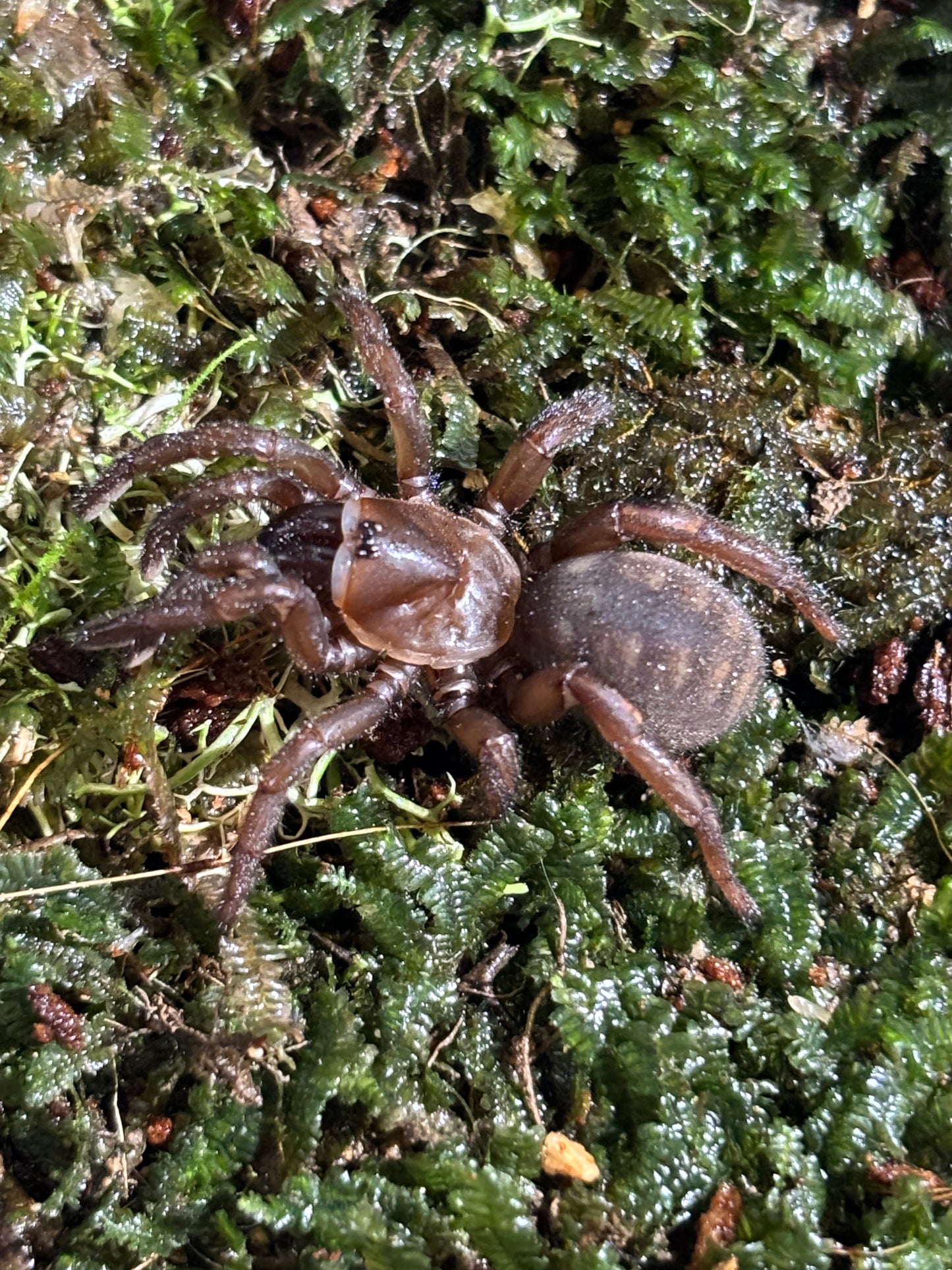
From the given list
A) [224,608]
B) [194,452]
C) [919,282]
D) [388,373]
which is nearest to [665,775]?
[224,608]

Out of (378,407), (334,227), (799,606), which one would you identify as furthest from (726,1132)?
(334,227)

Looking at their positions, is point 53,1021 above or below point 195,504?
below

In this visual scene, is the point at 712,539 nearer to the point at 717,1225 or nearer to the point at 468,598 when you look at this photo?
the point at 468,598

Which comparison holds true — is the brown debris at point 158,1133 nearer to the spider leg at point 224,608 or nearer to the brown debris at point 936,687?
the spider leg at point 224,608

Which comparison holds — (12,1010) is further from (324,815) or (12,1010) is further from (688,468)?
(688,468)

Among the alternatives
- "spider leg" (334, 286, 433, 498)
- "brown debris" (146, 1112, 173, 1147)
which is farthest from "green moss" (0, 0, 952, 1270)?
"spider leg" (334, 286, 433, 498)

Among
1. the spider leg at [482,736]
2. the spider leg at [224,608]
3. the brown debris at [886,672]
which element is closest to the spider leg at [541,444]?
the spider leg at [482,736]
